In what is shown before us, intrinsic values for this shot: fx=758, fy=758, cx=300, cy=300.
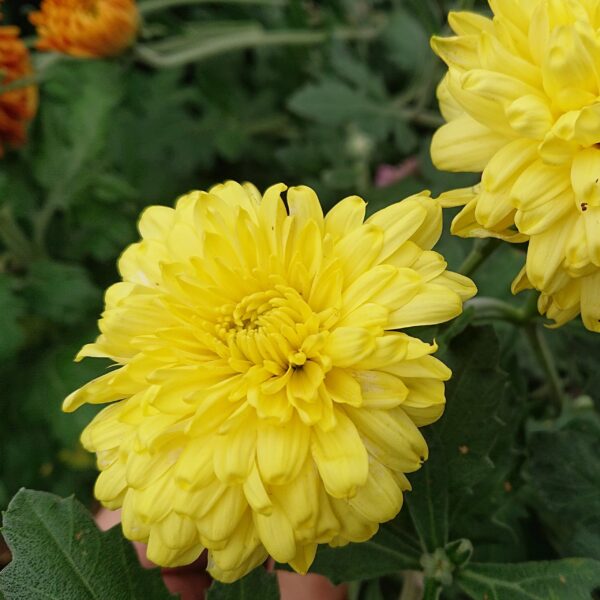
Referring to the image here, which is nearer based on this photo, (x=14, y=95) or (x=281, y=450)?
(x=281, y=450)

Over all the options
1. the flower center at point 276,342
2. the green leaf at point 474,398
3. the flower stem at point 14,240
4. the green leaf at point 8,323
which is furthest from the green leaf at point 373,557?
the flower stem at point 14,240

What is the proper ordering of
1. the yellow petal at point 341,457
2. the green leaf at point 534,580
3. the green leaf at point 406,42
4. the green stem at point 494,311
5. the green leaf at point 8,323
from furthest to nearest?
1. the green leaf at point 406,42
2. the green leaf at point 8,323
3. the green stem at point 494,311
4. the green leaf at point 534,580
5. the yellow petal at point 341,457

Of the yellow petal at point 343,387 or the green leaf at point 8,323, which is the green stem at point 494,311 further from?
the green leaf at point 8,323

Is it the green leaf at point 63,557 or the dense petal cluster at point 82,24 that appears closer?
the green leaf at point 63,557

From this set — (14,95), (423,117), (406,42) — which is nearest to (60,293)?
(14,95)

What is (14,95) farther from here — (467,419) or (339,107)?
(467,419)

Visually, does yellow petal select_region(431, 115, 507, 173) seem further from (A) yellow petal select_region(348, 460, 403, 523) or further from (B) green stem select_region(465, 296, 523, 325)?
(A) yellow petal select_region(348, 460, 403, 523)

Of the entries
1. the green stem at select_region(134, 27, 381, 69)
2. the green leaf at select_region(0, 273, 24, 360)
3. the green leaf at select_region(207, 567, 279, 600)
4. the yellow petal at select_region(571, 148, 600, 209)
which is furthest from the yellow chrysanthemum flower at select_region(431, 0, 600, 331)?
the green stem at select_region(134, 27, 381, 69)
